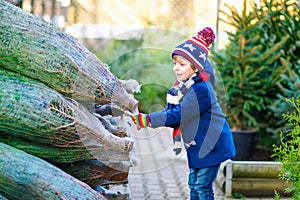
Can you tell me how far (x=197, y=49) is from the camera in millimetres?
4469

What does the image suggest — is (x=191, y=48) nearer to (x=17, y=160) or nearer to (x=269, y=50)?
(x=17, y=160)

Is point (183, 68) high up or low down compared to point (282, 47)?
down

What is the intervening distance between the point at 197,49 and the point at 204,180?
36.6 inches

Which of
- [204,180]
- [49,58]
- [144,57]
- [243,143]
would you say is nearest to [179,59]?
[204,180]

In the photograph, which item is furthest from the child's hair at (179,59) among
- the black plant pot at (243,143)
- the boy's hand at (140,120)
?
the black plant pot at (243,143)

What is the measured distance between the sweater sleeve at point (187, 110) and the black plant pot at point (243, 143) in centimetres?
288

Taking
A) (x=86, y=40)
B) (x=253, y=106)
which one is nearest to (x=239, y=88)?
(x=253, y=106)

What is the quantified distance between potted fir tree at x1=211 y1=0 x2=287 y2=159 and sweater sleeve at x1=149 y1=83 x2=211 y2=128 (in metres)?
2.82

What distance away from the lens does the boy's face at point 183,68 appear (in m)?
4.47

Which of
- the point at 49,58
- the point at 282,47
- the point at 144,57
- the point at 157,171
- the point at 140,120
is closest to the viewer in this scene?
the point at 49,58

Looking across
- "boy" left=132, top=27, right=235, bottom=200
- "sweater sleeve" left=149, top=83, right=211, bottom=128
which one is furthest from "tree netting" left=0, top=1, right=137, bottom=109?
"boy" left=132, top=27, right=235, bottom=200

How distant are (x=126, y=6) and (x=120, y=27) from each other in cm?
44

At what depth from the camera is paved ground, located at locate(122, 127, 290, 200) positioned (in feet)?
20.4

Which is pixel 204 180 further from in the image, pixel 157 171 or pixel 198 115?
pixel 157 171
